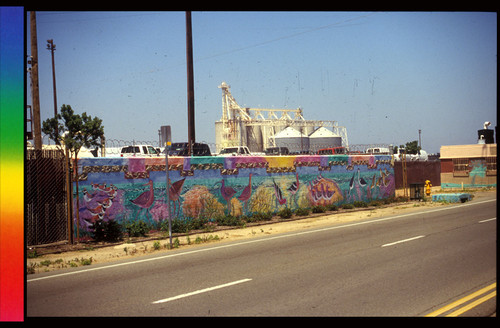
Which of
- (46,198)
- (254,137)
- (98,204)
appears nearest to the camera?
(46,198)

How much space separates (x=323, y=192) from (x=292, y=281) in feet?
51.3

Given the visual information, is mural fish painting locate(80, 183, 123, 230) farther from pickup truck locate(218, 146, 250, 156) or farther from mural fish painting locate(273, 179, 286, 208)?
pickup truck locate(218, 146, 250, 156)

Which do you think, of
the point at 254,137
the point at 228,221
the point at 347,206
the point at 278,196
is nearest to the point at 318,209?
the point at 278,196

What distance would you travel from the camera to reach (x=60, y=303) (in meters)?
7.43

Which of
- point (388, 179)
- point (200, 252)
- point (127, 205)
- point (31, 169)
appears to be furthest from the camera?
point (388, 179)

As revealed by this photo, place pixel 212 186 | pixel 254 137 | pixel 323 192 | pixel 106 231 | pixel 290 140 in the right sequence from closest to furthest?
pixel 106 231
pixel 212 186
pixel 323 192
pixel 290 140
pixel 254 137

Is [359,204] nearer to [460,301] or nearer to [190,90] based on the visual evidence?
[190,90]

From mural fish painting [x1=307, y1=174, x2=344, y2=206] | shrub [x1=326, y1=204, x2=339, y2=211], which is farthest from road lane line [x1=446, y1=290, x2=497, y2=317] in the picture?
shrub [x1=326, y1=204, x2=339, y2=211]

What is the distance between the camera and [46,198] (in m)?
13.6

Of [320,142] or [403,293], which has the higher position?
[320,142]

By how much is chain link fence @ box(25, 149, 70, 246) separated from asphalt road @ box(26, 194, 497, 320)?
378cm

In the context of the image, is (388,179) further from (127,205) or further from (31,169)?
(31,169)
